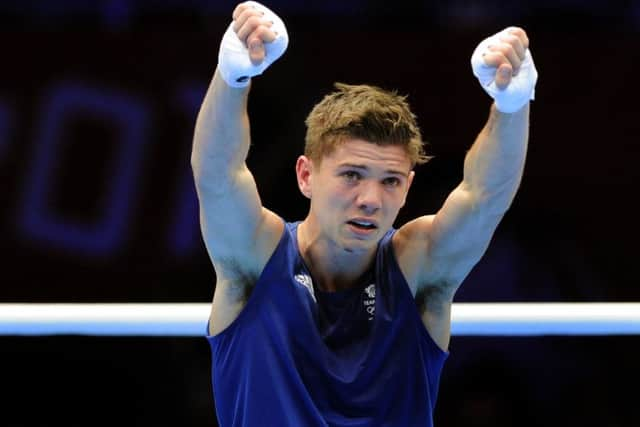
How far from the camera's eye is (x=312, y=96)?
322 centimetres

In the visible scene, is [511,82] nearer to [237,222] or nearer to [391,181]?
[391,181]

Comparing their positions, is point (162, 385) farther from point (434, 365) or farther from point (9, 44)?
point (434, 365)

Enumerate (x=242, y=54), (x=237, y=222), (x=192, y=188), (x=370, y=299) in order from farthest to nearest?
(x=192, y=188) < (x=370, y=299) < (x=237, y=222) < (x=242, y=54)

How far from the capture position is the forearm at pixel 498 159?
1.62 metres

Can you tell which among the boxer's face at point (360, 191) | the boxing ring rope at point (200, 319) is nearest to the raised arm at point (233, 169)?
the boxer's face at point (360, 191)

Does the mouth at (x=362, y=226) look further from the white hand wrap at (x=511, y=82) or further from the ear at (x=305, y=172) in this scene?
the white hand wrap at (x=511, y=82)

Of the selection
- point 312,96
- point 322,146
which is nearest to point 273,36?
point 322,146

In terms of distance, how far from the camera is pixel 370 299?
1745 mm

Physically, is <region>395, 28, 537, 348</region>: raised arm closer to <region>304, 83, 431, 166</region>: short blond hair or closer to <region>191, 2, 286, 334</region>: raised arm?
<region>304, 83, 431, 166</region>: short blond hair

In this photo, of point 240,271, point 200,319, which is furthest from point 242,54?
point 200,319

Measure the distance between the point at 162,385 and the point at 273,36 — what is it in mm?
1930

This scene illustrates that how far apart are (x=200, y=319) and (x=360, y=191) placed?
22.6 inches

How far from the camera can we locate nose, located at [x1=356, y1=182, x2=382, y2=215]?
1.63 m

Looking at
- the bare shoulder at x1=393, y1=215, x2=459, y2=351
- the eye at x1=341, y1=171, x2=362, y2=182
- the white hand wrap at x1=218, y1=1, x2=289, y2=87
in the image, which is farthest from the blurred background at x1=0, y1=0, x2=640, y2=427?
the white hand wrap at x1=218, y1=1, x2=289, y2=87
